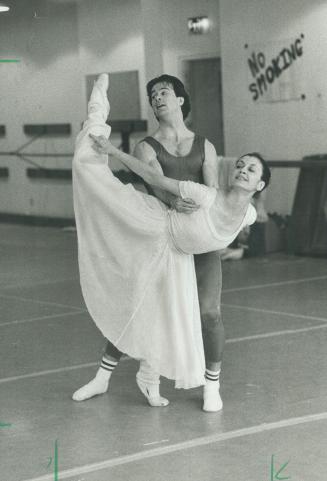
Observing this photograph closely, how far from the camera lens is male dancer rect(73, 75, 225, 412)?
5715 mm

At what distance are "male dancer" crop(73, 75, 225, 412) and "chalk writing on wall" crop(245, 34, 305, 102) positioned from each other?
6956mm

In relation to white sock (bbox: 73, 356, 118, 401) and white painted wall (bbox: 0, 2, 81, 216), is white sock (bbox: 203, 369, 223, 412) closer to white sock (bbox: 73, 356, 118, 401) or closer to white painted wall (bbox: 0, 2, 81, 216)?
white sock (bbox: 73, 356, 118, 401)

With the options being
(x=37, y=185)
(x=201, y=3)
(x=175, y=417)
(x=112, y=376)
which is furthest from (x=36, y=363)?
(x=37, y=185)

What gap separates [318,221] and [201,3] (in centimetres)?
371

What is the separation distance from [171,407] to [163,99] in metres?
1.71

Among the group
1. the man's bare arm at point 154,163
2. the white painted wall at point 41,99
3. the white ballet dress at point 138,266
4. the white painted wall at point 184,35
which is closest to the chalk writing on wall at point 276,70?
the white painted wall at point 184,35

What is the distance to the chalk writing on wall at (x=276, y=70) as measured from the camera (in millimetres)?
12586

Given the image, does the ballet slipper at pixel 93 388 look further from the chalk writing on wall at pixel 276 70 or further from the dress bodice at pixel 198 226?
the chalk writing on wall at pixel 276 70

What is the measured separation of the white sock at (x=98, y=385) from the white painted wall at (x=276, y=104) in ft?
23.0

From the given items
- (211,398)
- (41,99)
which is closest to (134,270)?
(211,398)

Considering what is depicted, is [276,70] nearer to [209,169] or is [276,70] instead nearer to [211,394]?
[209,169]

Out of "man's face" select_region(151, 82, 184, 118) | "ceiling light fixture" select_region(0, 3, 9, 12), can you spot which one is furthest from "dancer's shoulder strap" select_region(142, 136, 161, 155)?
"ceiling light fixture" select_region(0, 3, 9, 12)

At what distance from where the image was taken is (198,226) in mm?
5477

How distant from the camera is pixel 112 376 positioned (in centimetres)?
656
